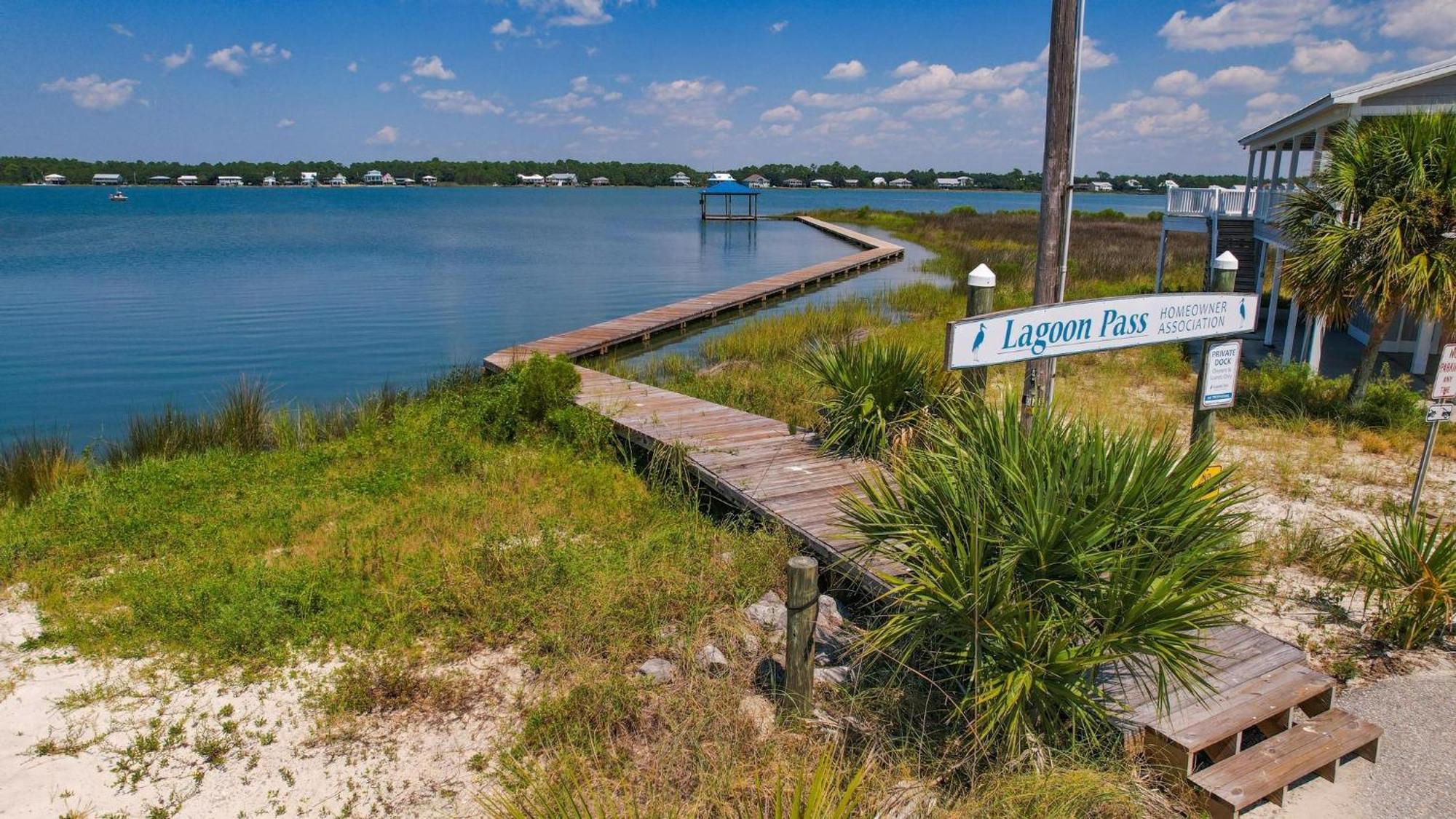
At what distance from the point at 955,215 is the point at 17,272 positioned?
52.0 m

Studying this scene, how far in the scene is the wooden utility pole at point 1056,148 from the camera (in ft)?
20.0

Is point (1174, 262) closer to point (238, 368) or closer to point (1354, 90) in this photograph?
point (1354, 90)

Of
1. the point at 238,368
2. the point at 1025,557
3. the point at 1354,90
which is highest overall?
the point at 1354,90

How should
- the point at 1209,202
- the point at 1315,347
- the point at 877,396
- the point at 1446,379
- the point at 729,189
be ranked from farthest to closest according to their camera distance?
the point at 729,189
the point at 1209,202
the point at 1315,347
the point at 877,396
the point at 1446,379

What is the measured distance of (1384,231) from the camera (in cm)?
986

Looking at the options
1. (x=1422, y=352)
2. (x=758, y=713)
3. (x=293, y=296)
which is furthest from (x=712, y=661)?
(x=293, y=296)

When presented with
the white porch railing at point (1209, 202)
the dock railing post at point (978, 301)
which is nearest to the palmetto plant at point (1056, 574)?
the dock railing post at point (978, 301)

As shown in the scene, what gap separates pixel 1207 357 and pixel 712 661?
12.3 feet

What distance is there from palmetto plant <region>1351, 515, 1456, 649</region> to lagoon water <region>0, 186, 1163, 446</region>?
1388 cm

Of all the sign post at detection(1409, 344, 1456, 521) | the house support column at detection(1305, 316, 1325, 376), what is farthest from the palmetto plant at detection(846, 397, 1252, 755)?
the house support column at detection(1305, 316, 1325, 376)

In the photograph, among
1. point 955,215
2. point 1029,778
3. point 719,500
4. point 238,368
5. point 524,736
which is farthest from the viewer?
point 955,215

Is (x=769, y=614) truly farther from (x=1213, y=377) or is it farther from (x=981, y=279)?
(x=1213, y=377)

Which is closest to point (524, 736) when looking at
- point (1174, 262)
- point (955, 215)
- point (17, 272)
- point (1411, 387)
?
point (1411, 387)

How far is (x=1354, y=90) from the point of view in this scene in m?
12.7
